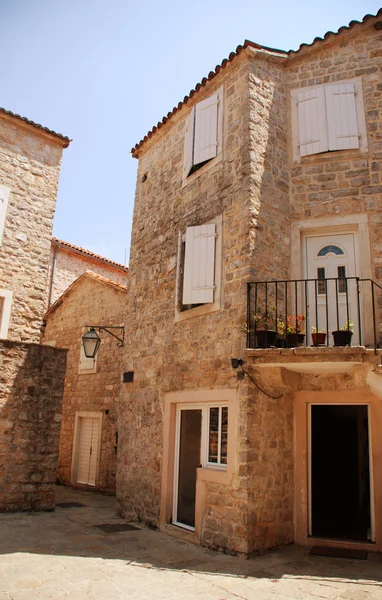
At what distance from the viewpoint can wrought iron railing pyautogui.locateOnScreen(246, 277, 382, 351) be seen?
654cm

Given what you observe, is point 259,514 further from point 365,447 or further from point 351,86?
point 351,86

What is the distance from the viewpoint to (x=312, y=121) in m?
8.20

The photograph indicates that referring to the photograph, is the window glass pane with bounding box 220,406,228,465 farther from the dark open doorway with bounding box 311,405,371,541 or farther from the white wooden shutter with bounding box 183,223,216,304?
the white wooden shutter with bounding box 183,223,216,304

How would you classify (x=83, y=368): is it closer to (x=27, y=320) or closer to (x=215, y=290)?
(x=27, y=320)

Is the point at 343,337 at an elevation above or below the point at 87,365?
below

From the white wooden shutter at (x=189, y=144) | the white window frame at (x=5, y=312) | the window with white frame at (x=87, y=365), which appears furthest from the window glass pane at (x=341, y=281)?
the window with white frame at (x=87, y=365)

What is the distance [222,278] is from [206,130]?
3.03 meters

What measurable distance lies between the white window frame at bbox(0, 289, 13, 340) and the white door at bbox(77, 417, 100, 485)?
12.6 ft

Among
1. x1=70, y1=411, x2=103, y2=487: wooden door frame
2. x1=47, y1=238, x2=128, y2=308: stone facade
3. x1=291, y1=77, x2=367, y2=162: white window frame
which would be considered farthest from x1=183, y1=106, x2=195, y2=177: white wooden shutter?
x1=47, y1=238, x2=128, y2=308: stone facade

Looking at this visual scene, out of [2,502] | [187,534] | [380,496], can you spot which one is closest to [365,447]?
[380,496]

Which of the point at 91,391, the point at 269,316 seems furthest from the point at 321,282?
the point at 91,391

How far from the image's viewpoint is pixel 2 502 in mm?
9125

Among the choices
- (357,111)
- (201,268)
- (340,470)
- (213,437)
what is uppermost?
(357,111)

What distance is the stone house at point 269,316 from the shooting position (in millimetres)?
6707
